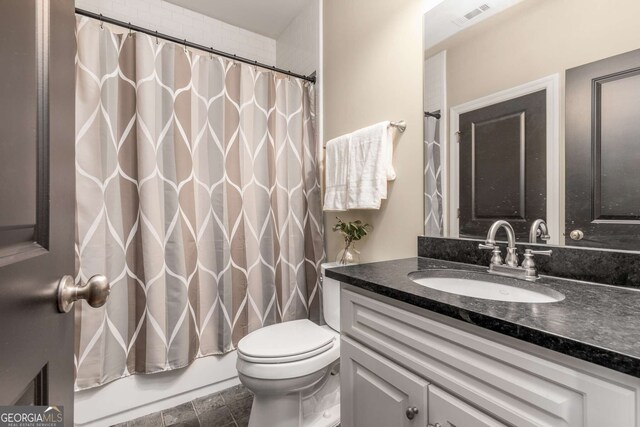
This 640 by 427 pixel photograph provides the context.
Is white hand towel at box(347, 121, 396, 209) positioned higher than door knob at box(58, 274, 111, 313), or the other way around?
white hand towel at box(347, 121, 396, 209)

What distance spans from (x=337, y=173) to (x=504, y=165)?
33.3 inches

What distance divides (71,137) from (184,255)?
44.5 inches

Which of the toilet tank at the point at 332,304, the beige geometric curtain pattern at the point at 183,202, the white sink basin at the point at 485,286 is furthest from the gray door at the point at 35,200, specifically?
the toilet tank at the point at 332,304

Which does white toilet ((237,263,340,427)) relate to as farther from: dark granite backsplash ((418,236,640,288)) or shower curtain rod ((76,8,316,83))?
shower curtain rod ((76,8,316,83))

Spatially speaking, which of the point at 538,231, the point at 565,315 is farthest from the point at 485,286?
the point at 565,315

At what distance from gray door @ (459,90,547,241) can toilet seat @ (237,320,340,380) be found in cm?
76

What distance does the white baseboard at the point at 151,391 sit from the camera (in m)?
1.42

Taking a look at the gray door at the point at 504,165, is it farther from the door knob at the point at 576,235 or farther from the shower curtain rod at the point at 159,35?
the shower curtain rod at the point at 159,35

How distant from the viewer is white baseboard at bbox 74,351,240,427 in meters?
1.42

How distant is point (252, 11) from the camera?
2139 millimetres

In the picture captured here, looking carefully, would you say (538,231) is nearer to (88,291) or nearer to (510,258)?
(510,258)

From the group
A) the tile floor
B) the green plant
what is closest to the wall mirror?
the green plant

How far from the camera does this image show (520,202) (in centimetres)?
102

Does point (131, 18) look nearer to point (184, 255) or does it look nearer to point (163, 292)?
point (184, 255)
